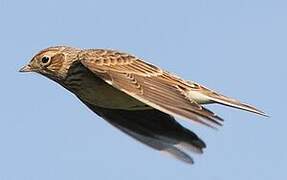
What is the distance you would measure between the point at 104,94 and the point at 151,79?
2.50 ft

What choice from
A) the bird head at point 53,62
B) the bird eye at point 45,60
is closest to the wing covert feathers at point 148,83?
the bird head at point 53,62

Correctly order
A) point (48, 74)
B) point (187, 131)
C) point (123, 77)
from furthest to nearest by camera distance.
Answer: point (48, 74)
point (187, 131)
point (123, 77)

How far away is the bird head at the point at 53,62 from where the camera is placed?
1538 centimetres

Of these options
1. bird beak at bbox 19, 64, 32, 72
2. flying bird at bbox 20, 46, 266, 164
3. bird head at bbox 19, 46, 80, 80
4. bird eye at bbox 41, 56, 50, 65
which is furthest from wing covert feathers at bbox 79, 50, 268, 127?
bird beak at bbox 19, 64, 32, 72

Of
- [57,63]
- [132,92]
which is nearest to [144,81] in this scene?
[132,92]

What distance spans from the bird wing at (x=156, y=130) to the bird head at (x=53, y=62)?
0.87 metres

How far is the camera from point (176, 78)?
14.0 metres

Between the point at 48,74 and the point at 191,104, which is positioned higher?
the point at 48,74

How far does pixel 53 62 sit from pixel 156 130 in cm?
218

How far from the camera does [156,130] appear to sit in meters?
14.7

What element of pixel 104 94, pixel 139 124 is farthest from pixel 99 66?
pixel 139 124

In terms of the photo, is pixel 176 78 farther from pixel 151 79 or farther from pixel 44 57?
pixel 44 57

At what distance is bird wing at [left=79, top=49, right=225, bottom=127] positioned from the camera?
477 inches

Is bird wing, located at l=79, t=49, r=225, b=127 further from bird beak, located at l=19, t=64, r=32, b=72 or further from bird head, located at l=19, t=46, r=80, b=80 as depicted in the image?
bird beak, located at l=19, t=64, r=32, b=72
